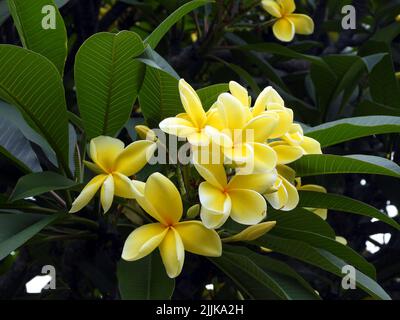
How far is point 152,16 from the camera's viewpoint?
1568mm

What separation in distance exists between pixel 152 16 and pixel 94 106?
754mm

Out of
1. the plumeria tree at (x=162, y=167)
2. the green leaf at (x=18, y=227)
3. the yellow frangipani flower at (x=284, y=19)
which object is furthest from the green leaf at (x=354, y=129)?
the yellow frangipani flower at (x=284, y=19)

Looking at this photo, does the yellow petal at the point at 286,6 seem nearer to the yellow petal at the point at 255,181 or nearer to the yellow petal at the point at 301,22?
the yellow petal at the point at 301,22

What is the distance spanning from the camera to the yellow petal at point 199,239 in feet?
2.36

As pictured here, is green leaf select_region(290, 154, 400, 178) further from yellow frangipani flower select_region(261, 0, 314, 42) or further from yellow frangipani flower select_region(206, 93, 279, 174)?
yellow frangipani flower select_region(261, 0, 314, 42)

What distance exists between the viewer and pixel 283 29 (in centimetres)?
131

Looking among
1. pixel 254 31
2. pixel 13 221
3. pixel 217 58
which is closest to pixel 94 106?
pixel 13 221

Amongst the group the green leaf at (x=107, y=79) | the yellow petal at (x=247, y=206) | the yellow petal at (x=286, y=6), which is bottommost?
the yellow petal at (x=247, y=206)

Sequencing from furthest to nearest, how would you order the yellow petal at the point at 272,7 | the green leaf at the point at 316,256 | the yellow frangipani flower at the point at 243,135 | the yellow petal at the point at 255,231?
the yellow petal at the point at 272,7
the green leaf at the point at 316,256
the yellow petal at the point at 255,231
the yellow frangipani flower at the point at 243,135

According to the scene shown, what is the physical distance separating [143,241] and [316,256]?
0.89 feet

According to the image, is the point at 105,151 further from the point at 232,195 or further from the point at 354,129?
the point at 354,129

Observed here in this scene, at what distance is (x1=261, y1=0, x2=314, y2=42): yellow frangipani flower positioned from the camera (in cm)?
129

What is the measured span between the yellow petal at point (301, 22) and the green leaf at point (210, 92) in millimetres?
529

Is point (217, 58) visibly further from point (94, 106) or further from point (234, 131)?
point (234, 131)
